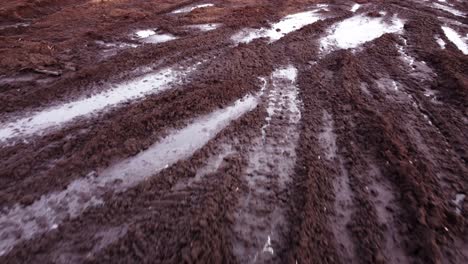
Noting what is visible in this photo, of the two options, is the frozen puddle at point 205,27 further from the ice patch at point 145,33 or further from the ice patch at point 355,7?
the ice patch at point 355,7

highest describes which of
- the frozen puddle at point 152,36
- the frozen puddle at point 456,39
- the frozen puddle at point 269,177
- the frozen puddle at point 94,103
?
the frozen puddle at point 269,177

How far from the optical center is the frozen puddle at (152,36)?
859 centimetres

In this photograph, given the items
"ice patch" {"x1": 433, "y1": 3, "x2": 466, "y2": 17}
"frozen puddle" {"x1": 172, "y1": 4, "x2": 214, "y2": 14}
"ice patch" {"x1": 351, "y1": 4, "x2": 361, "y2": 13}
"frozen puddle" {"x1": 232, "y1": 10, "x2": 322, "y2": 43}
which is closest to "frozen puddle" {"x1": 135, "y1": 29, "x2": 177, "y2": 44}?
"frozen puddle" {"x1": 232, "y1": 10, "x2": 322, "y2": 43}

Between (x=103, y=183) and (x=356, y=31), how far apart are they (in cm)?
846

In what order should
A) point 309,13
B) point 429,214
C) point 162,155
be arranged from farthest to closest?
point 309,13 → point 162,155 → point 429,214

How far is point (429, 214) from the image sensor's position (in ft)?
12.4

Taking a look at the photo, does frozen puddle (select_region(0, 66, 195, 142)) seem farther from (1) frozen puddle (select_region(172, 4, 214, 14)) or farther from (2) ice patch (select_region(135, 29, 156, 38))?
(1) frozen puddle (select_region(172, 4, 214, 14))

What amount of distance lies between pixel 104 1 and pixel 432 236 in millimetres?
11573

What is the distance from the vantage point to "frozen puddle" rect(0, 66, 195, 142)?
5115 mm

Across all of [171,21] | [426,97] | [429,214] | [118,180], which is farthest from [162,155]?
[171,21]

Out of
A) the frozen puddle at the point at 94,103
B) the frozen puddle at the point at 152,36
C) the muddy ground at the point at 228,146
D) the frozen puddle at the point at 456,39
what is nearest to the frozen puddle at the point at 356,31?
the muddy ground at the point at 228,146

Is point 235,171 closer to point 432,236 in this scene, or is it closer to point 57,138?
point 432,236

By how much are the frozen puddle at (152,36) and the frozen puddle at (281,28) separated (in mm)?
1686

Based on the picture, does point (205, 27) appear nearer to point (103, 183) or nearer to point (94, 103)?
point (94, 103)
